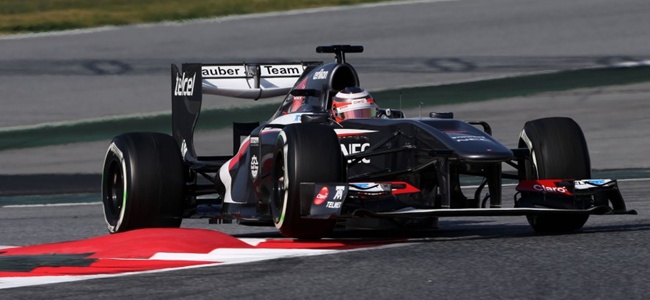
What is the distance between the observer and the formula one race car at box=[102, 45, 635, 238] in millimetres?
7891

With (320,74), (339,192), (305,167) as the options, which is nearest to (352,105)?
(320,74)

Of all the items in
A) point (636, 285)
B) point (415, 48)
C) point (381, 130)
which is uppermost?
point (415, 48)

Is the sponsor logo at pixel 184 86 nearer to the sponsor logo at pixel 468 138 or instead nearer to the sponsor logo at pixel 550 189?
the sponsor logo at pixel 468 138

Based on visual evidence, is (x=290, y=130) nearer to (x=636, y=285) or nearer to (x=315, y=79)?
(x=315, y=79)

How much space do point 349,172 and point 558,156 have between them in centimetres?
139

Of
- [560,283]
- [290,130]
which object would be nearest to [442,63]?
[290,130]

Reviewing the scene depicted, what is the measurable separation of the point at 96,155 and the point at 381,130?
7.74 meters

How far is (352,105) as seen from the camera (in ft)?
29.8

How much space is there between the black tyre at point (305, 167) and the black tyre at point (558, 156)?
4.44ft

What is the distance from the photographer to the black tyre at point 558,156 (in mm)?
8398

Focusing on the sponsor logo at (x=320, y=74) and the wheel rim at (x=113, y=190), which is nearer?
the sponsor logo at (x=320, y=74)

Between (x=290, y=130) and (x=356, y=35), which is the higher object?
(x=356, y=35)

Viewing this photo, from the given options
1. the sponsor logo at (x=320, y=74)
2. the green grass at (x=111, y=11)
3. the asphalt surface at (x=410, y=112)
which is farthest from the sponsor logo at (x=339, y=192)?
the green grass at (x=111, y=11)

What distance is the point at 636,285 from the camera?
19.6 feet
